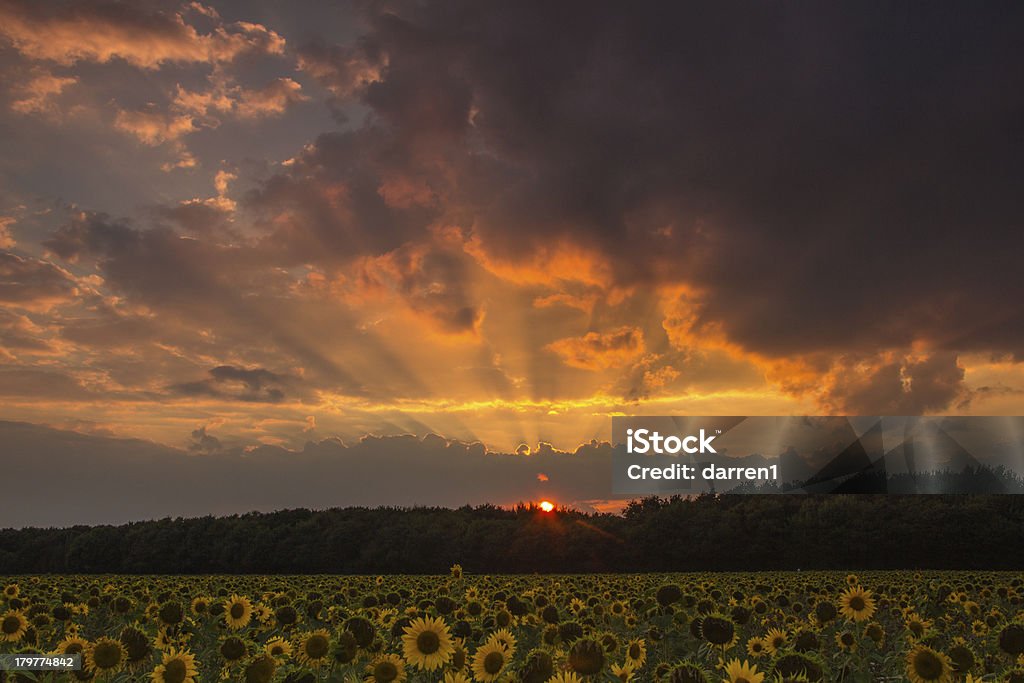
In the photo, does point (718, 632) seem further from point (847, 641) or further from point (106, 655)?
point (106, 655)

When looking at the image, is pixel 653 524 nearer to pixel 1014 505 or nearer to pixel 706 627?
pixel 1014 505

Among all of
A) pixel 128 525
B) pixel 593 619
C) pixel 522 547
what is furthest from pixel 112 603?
pixel 128 525

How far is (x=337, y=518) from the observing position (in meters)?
110

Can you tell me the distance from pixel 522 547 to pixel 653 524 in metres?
15.5

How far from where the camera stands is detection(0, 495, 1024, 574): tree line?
9444cm

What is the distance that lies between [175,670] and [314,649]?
1460mm

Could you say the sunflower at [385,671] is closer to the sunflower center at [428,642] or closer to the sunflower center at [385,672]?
the sunflower center at [385,672]

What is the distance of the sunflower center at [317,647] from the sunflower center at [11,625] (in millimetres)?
6818

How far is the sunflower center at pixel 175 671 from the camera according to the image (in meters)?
8.86

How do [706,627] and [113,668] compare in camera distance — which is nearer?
[113,668]

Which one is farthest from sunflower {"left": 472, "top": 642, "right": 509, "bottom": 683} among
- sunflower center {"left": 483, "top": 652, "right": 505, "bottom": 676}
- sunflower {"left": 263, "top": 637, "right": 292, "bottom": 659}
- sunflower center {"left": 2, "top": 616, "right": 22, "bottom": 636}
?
sunflower center {"left": 2, "top": 616, "right": 22, "bottom": 636}

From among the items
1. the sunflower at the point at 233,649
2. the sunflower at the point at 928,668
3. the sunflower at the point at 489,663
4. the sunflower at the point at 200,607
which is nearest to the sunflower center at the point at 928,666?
the sunflower at the point at 928,668

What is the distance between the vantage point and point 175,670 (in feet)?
29.2

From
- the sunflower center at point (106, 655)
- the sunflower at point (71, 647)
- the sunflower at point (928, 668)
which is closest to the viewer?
the sunflower at point (928, 668)
